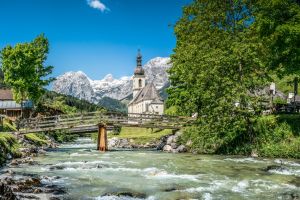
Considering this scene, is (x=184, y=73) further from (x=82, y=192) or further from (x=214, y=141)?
(x=82, y=192)

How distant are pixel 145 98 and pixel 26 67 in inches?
3482

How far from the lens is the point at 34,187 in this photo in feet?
54.6

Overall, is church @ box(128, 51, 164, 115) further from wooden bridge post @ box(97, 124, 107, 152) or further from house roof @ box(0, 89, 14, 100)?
wooden bridge post @ box(97, 124, 107, 152)

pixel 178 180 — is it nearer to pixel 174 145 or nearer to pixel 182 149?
pixel 182 149

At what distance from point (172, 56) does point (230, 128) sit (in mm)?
15632

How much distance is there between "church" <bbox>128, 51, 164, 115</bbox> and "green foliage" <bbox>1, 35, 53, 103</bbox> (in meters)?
66.2

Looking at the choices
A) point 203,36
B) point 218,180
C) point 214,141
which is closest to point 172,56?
point 203,36

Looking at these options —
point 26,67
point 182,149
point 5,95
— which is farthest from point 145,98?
point 182,149

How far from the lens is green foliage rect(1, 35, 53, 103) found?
5788 cm

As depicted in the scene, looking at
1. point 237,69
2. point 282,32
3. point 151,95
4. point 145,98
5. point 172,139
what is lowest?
point 172,139

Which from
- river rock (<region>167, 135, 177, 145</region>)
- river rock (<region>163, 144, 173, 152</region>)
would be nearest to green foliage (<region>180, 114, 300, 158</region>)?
river rock (<region>163, 144, 173, 152</region>)

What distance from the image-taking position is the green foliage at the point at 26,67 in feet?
190

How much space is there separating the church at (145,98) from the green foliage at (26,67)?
6624 centimetres

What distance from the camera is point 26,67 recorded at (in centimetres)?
5816
